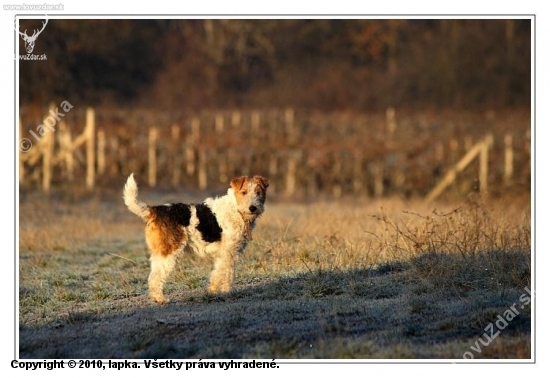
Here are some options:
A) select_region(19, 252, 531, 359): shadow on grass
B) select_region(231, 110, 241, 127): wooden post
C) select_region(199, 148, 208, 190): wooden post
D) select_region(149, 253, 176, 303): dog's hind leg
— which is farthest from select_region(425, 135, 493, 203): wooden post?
select_region(149, 253, 176, 303): dog's hind leg

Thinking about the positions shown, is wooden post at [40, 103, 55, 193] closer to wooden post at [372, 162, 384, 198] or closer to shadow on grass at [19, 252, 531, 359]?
wooden post at [372, 162, 384, 198]

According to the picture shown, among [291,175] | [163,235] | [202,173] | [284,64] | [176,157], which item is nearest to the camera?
[163,235]

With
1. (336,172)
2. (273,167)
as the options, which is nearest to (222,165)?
(273,167)

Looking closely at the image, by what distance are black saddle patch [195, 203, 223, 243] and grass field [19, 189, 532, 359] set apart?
70 centimetres

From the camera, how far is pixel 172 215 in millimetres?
9781

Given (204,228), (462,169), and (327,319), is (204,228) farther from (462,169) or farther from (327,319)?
(462,169)

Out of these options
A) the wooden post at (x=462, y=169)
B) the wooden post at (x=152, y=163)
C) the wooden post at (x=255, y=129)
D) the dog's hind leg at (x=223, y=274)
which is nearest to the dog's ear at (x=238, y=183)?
the dog's hind leg at (x=223, y=274)

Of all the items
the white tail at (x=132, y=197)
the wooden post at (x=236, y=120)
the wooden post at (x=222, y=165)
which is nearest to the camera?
the white tail at (x=132, y=197)

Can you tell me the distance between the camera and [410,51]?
51156mm

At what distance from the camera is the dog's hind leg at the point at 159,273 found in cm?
973

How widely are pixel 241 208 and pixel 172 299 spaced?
1.36 meters

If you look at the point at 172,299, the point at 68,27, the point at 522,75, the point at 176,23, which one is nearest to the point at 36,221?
the point at 172,299

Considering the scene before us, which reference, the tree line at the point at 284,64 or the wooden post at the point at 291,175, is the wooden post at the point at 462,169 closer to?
the wooden post at the point at 291,175

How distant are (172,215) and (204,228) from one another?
16.1 inches
